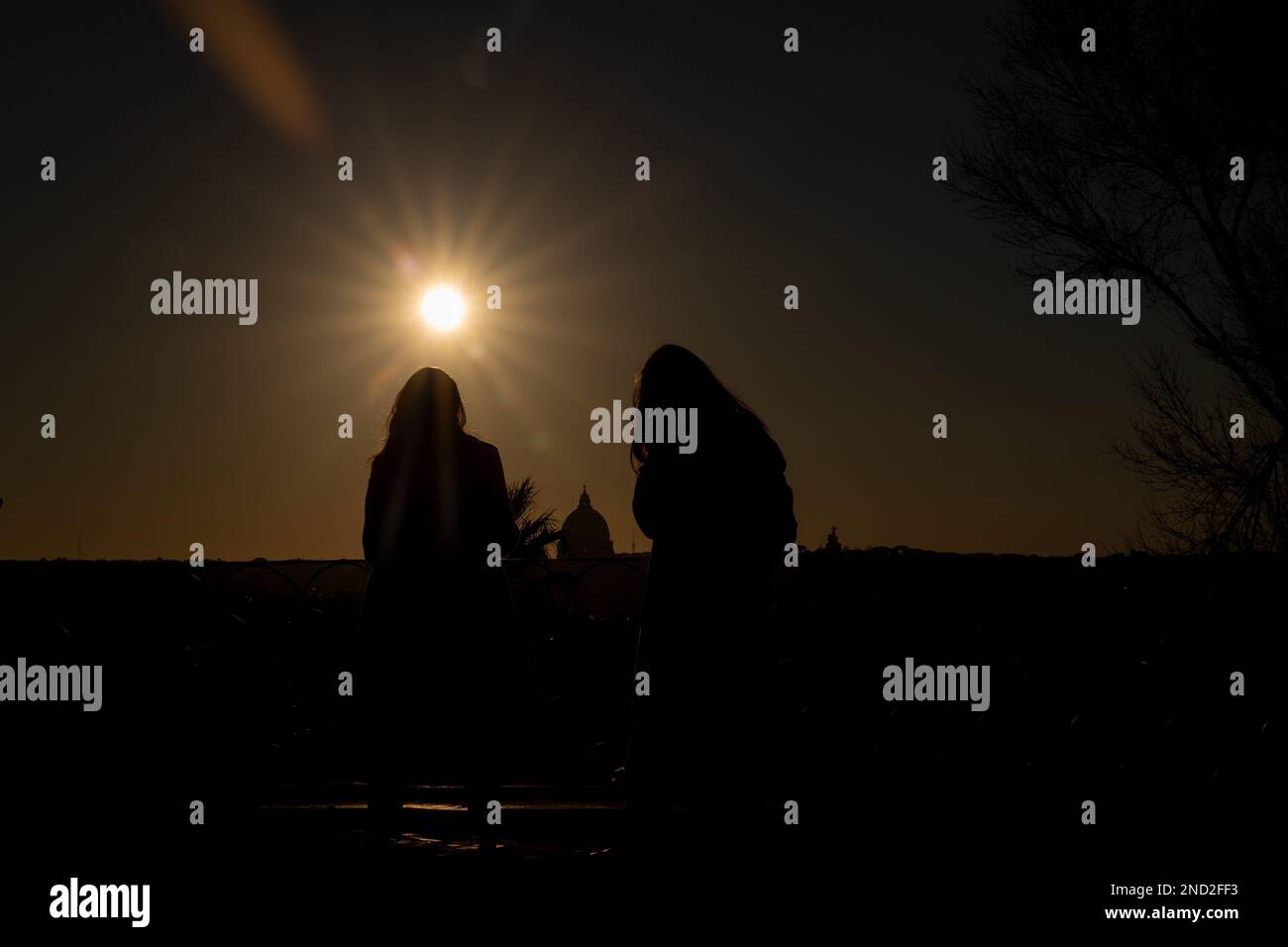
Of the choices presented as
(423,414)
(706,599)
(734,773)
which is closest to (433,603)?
(423,414)

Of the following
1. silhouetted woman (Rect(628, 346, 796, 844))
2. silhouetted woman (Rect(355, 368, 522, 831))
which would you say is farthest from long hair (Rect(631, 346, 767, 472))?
silhouetted woman (Rect(355, 368, 522, 831))

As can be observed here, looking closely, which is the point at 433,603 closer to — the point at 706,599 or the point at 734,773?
the point at 706,599

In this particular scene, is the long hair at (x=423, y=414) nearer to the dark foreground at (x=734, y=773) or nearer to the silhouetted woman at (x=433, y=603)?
the silhouetted woman at (x=433, y=603)

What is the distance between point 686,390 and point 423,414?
4.55ft

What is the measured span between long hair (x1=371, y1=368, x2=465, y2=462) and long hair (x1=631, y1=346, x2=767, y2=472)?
1129 millimetres

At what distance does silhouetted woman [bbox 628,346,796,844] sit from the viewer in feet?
15.4

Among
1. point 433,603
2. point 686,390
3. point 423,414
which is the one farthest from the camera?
point 433,603

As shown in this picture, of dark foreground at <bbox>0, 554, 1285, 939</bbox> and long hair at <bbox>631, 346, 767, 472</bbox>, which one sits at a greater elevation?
long hair at <bbox>631, 346, 767, 472</bbox>

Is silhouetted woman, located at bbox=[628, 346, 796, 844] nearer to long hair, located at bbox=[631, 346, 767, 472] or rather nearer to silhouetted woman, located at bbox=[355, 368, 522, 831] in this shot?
long hair, located at bbox=[631, 346, 767, 472]

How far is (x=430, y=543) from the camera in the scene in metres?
5.55

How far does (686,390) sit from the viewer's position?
15.3 ft
